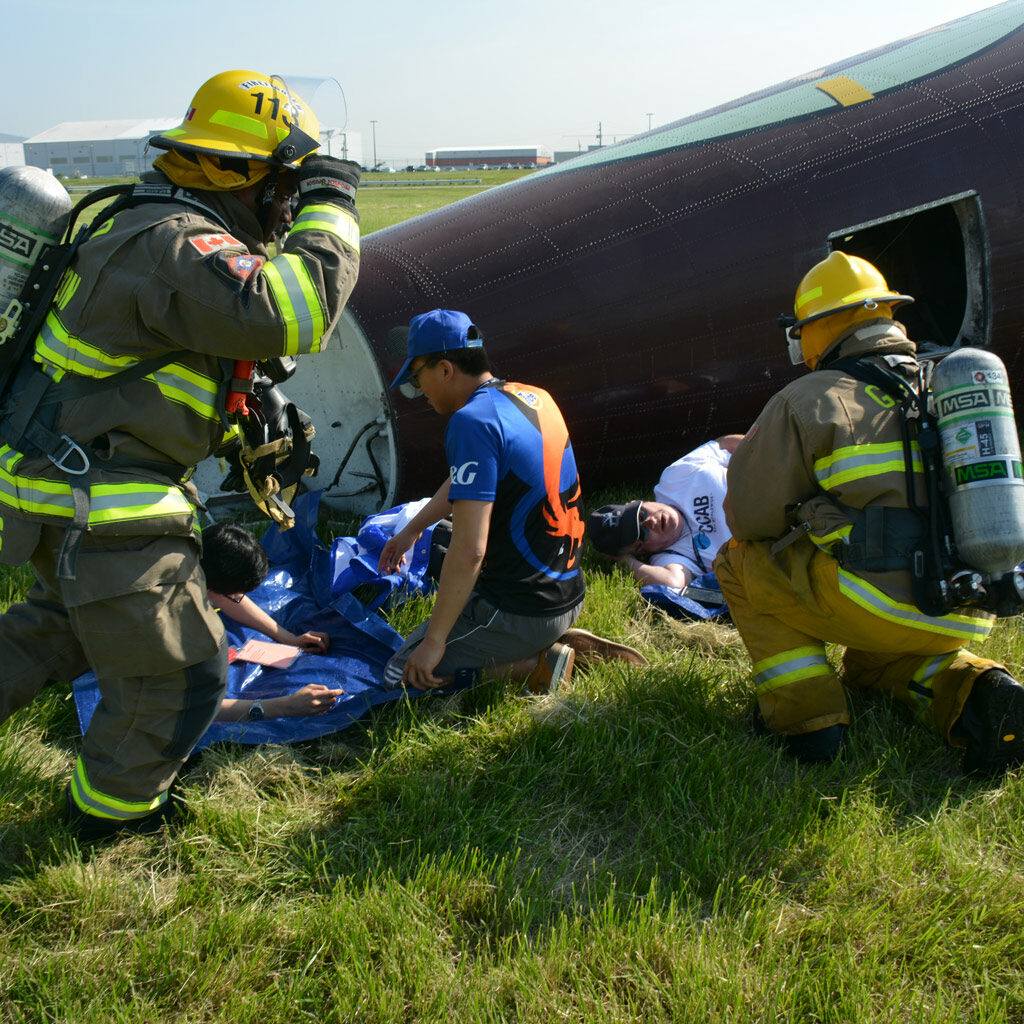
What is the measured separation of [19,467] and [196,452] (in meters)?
0.50

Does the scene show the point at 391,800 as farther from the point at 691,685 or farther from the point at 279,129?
the point at 279,129

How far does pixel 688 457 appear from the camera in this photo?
5145 mm

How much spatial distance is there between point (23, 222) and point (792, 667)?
2.91 m

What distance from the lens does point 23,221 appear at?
8.75 feet

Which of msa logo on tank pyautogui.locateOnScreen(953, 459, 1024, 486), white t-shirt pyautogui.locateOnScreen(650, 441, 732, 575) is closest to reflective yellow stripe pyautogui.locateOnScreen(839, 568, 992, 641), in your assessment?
Result: msa logo on tank pyautogui.locateOnScreen(953, 459, 1024, 486)

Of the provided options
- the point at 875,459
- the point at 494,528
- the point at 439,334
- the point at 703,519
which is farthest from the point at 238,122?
the point at 703,519

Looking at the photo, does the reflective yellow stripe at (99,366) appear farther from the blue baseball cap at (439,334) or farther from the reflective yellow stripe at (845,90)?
the reflective yellow stripe at (845,90)

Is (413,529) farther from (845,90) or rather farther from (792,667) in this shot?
(845,90)

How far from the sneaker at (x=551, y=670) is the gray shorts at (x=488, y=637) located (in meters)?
0.08

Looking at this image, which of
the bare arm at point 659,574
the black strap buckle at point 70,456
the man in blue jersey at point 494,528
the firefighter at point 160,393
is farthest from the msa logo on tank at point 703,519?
the black strap buckle at point 70,456

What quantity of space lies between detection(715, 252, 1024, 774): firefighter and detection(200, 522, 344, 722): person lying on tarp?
69.4 inches

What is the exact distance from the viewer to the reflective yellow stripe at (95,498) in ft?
Result: 8.63

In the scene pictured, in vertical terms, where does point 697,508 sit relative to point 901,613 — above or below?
above

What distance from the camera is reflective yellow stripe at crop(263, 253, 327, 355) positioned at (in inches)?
101
